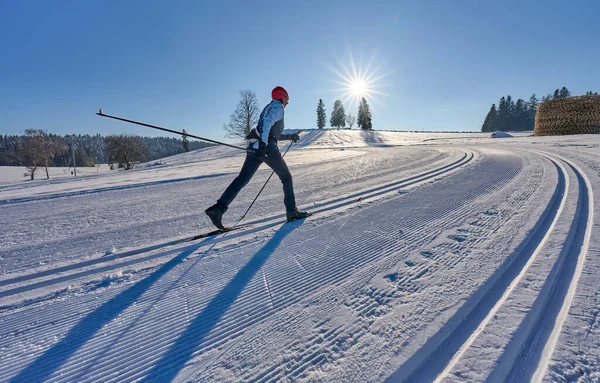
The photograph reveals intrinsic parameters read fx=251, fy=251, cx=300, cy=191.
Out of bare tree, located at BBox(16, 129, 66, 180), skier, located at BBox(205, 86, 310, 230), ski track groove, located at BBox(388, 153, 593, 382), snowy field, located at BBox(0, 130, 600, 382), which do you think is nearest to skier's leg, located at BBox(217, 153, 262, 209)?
skier, located at BBox(205, 86, 310, 230)

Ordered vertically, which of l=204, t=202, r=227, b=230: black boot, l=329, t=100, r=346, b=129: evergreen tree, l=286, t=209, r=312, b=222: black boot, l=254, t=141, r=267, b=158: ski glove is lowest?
l=286, t=209, r=312, b=222: black boot

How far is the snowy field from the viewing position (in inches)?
48.5

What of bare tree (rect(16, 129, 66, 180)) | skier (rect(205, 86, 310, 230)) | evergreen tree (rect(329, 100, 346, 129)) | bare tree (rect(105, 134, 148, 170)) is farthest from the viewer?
evergreen tree (rect(329, 100, 346, 129))

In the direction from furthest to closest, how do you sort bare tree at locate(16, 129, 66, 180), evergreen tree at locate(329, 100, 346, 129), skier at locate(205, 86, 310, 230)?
evergreen tree at locate(329, 100, 346, 129) < bare tree at locate(16, 129, 66, 180) < skier at locate(205, 86, 310, 230)

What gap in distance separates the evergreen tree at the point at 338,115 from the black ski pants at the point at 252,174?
68669 mm

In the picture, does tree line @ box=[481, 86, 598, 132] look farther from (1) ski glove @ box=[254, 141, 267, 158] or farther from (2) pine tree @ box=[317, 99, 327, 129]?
(1) ski glove @ box=[254, 141, 267, 158]

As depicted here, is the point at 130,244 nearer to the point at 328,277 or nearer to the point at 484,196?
the point at 328,277

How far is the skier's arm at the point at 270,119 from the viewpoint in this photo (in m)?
3.16

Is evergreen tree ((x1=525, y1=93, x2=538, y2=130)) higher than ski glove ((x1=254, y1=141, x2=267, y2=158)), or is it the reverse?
evergreen tree ((x1=525, y1=93, x2=538, y2=130))

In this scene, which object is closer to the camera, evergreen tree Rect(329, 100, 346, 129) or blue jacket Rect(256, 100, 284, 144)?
blue jacket Rect(256, 100, 284, 144)

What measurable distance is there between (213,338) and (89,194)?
19.2 ft

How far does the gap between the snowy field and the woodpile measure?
97.6 ft

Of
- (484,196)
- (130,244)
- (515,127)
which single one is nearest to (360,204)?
(484,196)

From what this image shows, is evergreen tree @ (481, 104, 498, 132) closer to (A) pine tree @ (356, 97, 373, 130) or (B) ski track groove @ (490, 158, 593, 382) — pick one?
(A) pine tree @ (356, 97, 373, 130)
